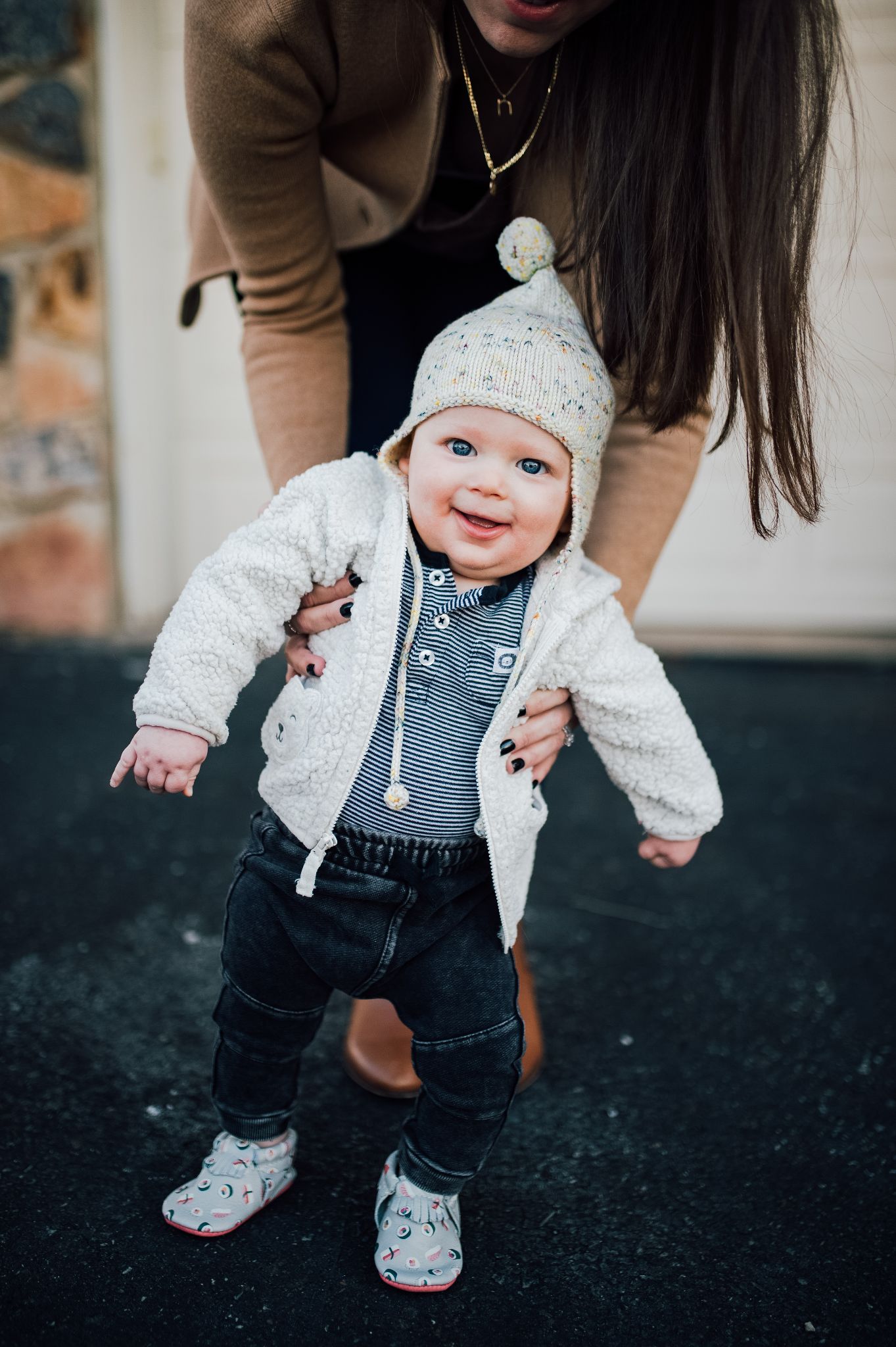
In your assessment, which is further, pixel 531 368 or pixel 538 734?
pixel 538 734

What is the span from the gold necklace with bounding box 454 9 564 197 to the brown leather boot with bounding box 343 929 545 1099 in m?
1.17

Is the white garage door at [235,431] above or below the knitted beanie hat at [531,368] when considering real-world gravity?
below

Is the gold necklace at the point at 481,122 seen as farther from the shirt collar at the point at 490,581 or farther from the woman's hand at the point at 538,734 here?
the woman's hand at the point at 538,734

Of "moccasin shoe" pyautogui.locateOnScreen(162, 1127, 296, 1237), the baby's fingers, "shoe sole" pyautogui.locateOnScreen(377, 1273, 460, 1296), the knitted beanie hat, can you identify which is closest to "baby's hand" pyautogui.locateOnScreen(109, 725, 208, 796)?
the baby's fingers

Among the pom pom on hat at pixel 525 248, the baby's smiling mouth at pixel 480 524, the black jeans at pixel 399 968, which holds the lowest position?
the black jeans at pixel 399 968

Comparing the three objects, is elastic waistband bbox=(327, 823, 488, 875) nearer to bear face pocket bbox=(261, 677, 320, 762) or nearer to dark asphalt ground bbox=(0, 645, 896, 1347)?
bear face pocket bbox=(261, 677, 320, 762)

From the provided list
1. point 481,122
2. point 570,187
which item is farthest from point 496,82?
point 570,187

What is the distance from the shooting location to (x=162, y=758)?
4.16ft

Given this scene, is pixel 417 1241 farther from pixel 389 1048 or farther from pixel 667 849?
pixel 667 849

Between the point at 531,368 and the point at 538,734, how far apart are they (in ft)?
1.47

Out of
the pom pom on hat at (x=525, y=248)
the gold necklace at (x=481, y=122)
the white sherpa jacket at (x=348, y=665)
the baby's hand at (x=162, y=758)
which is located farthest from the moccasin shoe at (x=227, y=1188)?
the gold necklace at (x=481, y=122)

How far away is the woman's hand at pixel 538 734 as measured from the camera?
1359 mm

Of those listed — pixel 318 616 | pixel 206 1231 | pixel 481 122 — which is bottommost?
pixel 206 1231

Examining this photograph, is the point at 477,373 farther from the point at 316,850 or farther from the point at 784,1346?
the point at 784,1346
